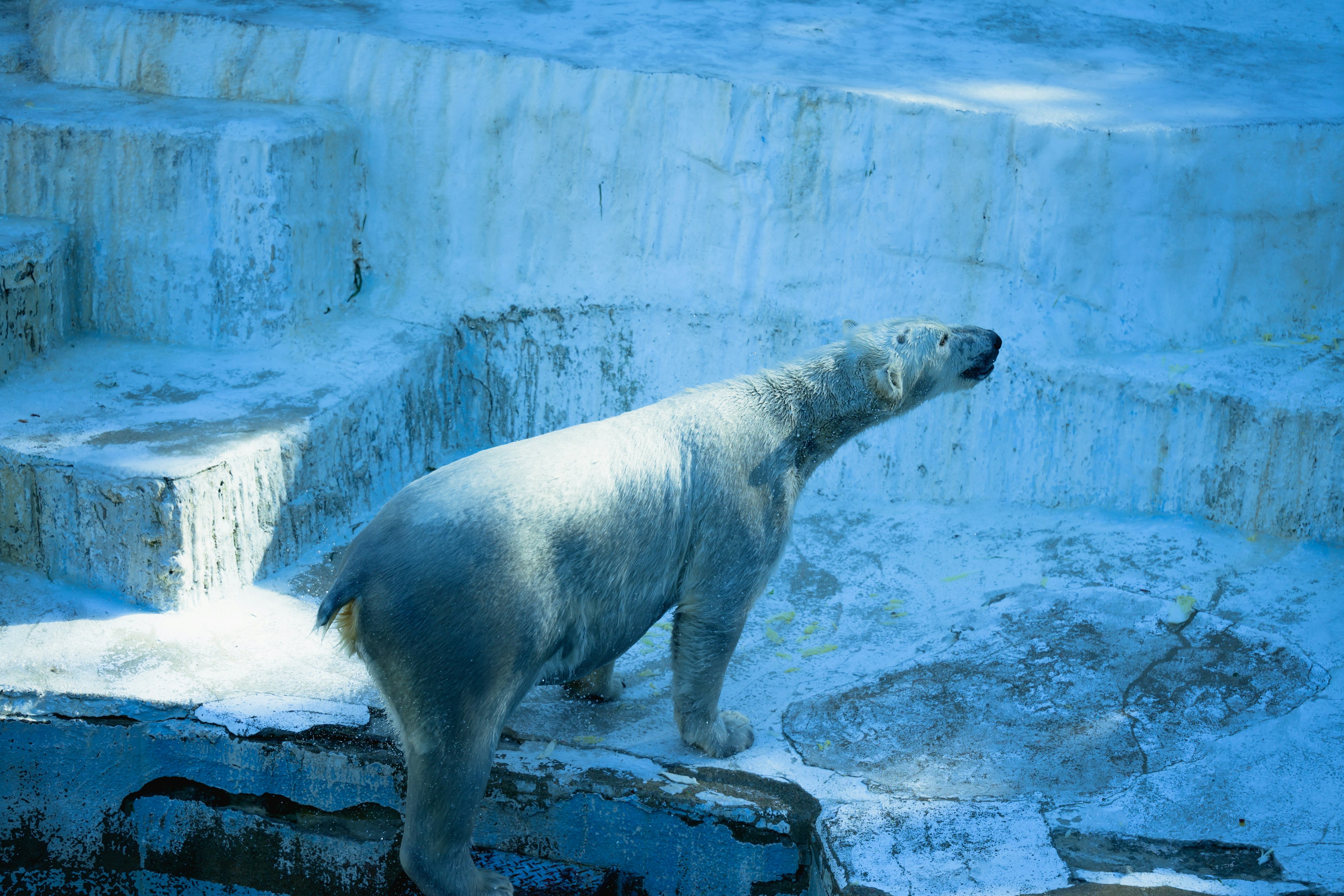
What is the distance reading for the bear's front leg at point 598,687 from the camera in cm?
436

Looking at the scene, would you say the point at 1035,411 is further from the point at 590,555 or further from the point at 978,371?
the point at 590,555

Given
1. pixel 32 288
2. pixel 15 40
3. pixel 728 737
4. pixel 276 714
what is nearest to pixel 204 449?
pixel 276 714

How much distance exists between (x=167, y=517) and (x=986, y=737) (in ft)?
10.2

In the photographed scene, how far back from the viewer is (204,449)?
4.84 meters

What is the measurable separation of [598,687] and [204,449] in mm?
1854

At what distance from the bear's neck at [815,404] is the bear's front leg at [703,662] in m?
0.54

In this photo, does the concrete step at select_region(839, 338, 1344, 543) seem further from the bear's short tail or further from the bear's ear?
the bear's short tail

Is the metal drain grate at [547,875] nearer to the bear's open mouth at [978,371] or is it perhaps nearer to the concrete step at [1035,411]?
the bear's open mouth at [978,371]

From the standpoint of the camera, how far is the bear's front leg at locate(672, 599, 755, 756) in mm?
3926

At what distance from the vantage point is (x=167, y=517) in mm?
4637

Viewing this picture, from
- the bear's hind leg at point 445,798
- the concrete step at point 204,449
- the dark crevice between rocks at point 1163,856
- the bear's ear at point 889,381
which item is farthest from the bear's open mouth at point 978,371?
the concrete step at point 204,449

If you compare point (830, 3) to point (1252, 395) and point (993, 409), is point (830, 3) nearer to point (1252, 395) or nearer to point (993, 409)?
point (993, 409)

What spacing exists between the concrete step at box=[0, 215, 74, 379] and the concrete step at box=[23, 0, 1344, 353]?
3.92ft

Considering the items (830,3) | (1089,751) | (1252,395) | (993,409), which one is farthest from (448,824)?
(830,3)
